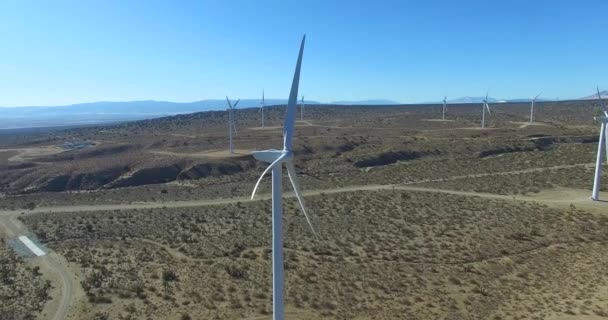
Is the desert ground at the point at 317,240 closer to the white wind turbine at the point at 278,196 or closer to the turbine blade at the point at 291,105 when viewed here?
the white wind turbine at the point at 278,196

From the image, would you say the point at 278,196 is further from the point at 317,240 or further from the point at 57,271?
the point at 57,271

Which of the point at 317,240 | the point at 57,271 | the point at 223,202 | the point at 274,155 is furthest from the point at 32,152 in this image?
the point at 274,155

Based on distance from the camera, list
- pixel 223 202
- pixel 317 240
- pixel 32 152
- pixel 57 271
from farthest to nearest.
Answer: pixel 32 152, pixel 223 202, pixel 317 240, pixel 57 271

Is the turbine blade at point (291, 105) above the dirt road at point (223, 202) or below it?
above

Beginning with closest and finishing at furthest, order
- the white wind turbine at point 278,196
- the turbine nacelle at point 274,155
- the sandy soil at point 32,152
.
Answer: the white wind turbine at point 278,196 < the turbine nacelle at point 274,155 < the sandy soil at point 32,152

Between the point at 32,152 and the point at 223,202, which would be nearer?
the point at 223,202

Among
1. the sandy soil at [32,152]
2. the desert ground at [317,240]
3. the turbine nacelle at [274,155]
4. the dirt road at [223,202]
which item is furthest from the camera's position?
the sandy soil at [32,152]

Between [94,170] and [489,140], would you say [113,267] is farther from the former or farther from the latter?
[489,140]

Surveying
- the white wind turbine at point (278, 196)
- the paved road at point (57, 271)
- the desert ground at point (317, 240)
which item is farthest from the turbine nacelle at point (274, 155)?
the paved road at point (57, 271)

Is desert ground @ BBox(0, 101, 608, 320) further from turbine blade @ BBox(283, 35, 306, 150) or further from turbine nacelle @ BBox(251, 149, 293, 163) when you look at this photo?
turbine blade @ BBox(283, 35, 306, 150)

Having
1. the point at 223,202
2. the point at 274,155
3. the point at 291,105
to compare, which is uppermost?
the point at 291,105
